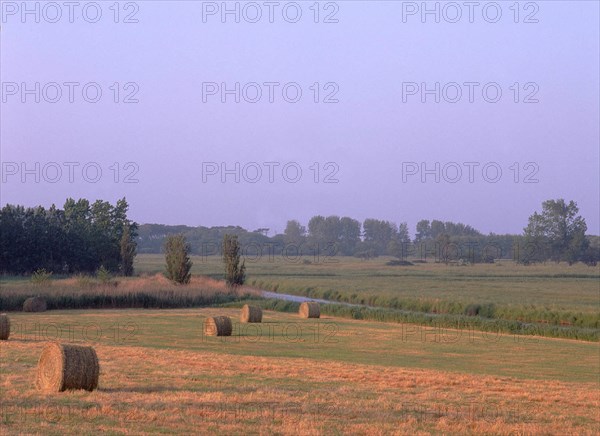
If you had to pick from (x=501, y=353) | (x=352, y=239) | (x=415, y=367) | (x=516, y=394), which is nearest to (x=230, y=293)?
(x=501, y=353)

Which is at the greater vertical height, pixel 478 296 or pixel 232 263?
pixel 232 263

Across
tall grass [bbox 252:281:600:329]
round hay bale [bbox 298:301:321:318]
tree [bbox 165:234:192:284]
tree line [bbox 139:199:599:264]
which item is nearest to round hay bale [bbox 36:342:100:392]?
round hay bale [bbox 298:301:321:318]

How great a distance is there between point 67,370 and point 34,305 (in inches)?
1272

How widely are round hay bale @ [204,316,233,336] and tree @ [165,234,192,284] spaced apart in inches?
1371

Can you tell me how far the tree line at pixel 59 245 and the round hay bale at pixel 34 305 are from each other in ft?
103

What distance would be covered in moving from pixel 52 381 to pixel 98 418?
10.8ft

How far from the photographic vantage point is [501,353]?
91.2 feet

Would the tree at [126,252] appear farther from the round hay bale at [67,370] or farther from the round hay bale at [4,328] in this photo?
the round hay bale at [67,370]

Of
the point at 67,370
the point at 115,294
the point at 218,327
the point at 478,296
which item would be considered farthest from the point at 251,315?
the point at 478,296

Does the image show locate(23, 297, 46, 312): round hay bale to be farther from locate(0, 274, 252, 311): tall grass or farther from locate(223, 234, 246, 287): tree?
locate(223, 234, 246, 287): tree

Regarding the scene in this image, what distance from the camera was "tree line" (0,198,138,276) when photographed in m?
76.8

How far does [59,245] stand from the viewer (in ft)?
259

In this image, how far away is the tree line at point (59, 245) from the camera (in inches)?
3022

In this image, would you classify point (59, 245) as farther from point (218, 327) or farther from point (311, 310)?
point (218, 327)
